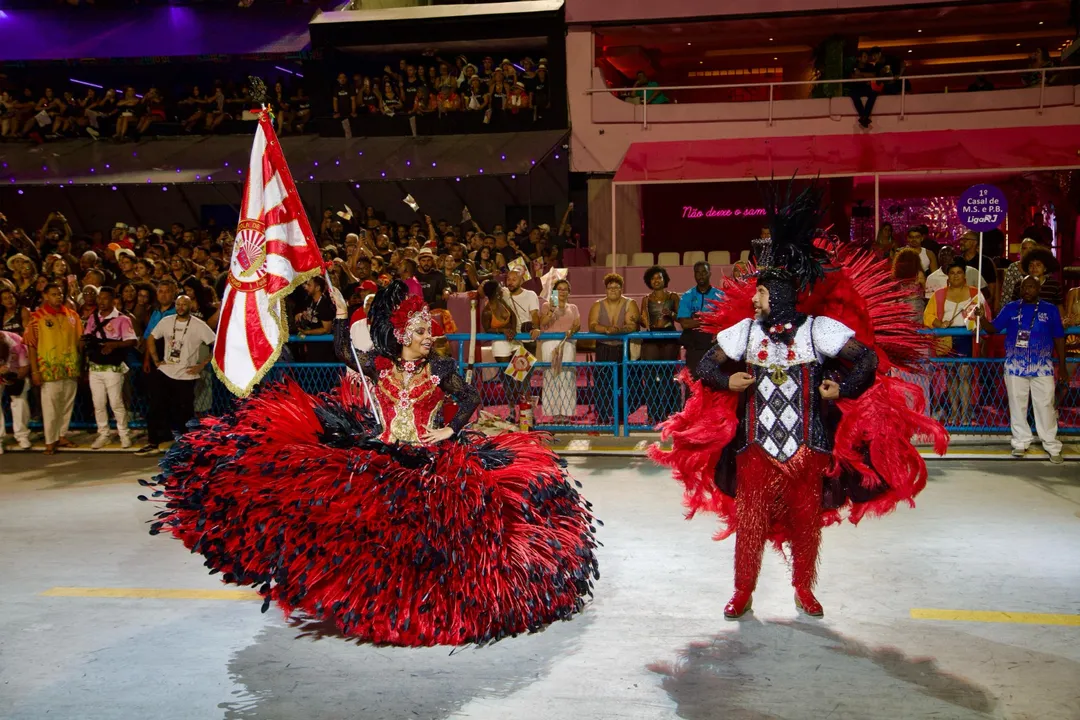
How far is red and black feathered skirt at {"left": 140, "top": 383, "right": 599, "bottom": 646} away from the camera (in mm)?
4879

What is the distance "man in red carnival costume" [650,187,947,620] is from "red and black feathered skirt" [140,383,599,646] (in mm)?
837

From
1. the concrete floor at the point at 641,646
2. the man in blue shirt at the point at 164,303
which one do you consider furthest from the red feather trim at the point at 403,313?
the man in blue shirt at the point at 164,303

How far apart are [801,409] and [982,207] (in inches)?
238

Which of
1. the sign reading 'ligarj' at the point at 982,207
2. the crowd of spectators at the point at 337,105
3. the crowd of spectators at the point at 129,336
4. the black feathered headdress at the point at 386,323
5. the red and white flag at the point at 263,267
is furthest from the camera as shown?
the crowd of spectators at the point at 337,105

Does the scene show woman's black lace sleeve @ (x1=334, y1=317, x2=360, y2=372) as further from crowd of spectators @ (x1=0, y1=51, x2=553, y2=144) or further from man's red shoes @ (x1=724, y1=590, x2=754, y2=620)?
crowd of spectators @ (x1=0, y1=51, x2=553, y2=144)

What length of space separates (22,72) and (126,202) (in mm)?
4771

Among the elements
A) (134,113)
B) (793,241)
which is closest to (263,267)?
(793,241)

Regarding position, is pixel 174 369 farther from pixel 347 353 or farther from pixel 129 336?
pixel 347 353

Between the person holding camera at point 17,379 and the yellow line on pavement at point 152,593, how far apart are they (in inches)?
217

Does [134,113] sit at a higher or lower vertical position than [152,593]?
higher

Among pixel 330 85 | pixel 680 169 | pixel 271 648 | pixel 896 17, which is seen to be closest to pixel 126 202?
pixel 330 85

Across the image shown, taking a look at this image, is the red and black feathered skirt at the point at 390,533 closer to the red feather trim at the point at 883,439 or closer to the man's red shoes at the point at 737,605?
the man's red shoes at the point at 737,605

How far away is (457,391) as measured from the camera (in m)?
5.64

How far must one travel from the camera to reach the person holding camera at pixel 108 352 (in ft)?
35.7
